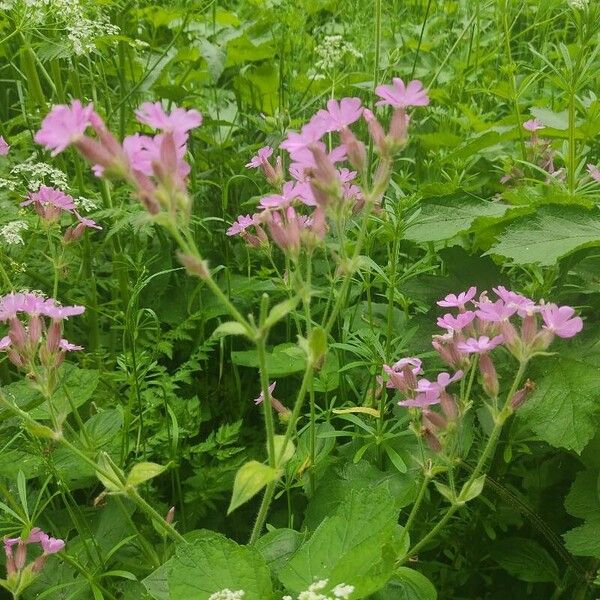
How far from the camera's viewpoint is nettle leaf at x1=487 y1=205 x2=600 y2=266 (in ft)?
4.68

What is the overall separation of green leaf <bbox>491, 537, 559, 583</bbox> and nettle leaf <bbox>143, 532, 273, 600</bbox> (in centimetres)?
66

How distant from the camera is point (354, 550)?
119cm

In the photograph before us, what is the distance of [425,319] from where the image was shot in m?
1.67

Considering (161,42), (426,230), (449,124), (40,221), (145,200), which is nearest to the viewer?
(145,200)

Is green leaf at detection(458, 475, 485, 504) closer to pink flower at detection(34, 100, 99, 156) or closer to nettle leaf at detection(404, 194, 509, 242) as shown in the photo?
nettle leaf at detection(404, 194, 509, 242)

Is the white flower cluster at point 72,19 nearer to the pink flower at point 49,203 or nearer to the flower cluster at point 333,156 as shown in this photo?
the pink flower at point 49,203

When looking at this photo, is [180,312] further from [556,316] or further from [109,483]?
[556,316]

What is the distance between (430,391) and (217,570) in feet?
1.53

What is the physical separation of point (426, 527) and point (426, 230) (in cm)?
67

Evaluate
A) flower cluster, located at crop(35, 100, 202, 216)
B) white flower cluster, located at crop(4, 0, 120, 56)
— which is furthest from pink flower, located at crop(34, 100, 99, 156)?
white flower cluster, located at crop(4, 0, 120, 56)

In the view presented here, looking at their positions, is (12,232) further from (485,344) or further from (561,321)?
(561,321)

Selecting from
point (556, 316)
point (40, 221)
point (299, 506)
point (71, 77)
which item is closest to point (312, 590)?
point (556, 316)

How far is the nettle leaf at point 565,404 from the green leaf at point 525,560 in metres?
0.36

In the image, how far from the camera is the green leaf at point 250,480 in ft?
3.52
